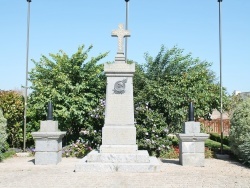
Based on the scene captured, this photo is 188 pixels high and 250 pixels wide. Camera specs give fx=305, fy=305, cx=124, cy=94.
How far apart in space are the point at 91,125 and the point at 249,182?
7057 millimetres

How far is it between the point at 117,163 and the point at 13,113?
667cm

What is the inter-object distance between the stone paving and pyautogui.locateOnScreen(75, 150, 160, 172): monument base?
11.1 inches

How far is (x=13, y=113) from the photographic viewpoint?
13016 millimetres

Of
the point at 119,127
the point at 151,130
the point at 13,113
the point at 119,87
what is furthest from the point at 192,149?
the point at 13,113

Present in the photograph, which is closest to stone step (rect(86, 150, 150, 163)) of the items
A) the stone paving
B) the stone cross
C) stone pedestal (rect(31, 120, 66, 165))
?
the stone paving

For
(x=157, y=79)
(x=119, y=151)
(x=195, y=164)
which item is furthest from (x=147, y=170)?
(x=157, y=79)

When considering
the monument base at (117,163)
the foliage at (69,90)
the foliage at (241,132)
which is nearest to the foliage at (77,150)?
the foliage at (69,90)

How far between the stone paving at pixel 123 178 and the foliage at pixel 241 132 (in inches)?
34.8

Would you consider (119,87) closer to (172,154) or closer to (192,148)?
(192,148)

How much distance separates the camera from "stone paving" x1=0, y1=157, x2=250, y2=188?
6.45 meters

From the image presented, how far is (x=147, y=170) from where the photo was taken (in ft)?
26.2

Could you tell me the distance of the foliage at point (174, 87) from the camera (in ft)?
41.0

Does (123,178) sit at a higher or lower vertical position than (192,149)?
lower

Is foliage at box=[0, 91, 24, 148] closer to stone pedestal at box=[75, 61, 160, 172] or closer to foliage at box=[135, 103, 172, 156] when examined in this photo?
foliage at box=[135, 103, 172, 156]
